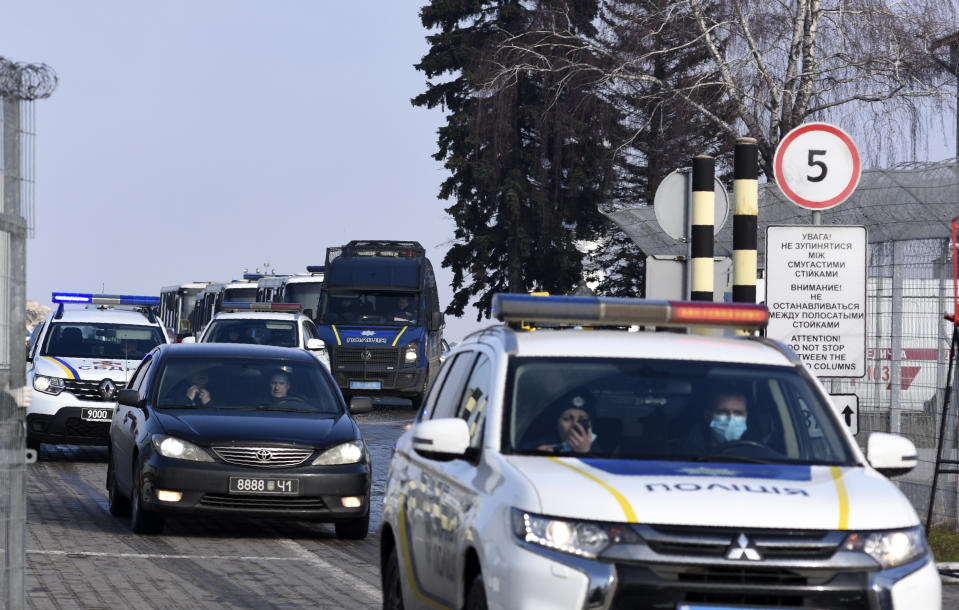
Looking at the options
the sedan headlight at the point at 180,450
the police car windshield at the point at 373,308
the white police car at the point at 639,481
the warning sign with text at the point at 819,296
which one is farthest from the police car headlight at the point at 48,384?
the police car windshield at the point at 373,308

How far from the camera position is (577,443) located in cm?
689

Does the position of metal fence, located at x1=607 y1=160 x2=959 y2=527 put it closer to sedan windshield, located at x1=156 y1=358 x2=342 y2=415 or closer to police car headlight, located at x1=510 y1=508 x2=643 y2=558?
sedan windshield, located at x1=156 y1=358 x2=342 y2=415

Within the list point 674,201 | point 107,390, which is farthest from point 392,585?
point 107,390

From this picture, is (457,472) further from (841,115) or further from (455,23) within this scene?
(455,23)

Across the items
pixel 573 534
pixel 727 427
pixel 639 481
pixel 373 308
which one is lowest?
pixel 373 308

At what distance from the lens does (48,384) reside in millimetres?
21453

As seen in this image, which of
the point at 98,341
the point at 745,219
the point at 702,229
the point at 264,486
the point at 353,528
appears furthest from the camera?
the point at 98,341

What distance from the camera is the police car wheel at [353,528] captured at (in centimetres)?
1402

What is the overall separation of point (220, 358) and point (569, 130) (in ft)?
99.9

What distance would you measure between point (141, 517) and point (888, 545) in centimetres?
873

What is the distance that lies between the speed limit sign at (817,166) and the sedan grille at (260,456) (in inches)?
167

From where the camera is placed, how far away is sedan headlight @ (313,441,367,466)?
45.2 ft

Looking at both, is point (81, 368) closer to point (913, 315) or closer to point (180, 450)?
point (180, 450)

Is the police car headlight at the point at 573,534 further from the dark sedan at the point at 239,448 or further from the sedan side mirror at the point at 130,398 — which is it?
the sedan side mirror at the point at 130,398
